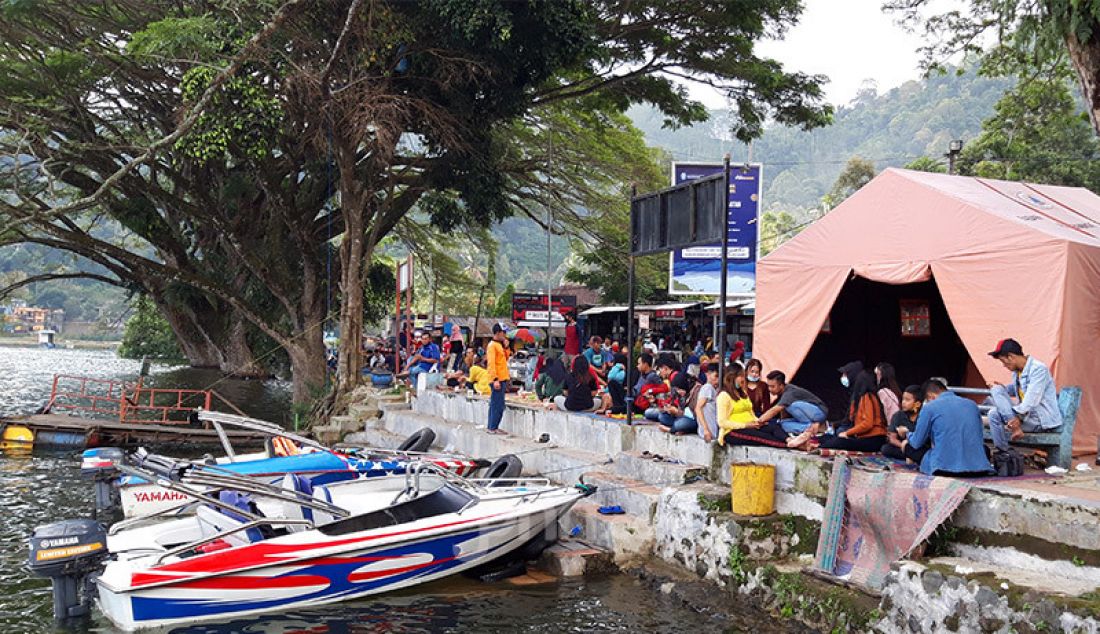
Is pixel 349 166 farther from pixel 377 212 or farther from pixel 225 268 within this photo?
pixel 225 268

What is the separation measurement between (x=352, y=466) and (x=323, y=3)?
11.3 m

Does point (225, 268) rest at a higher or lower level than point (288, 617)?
higher

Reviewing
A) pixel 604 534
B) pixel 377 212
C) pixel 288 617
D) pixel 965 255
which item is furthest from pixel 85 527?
pixel 377 212

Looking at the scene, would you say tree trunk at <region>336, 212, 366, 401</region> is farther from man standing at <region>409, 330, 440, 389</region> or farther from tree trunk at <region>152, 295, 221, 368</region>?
tree trunk at <region>152, 295, 221, 368</region>

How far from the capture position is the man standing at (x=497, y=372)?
15789 mm

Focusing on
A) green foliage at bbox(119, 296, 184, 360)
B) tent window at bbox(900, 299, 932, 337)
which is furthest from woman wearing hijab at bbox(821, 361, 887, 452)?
green foliage at bbox(119, 296, 184, 360)

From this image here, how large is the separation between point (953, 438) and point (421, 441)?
1116 centimetres

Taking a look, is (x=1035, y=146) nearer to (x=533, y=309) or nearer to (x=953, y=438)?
(x=533, y=309)

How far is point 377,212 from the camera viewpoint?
83.9ft

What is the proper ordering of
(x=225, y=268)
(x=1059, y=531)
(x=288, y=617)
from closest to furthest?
1. (x=1059, y=531)
2. (x=288, y=617)
3. (x=225, y=268)

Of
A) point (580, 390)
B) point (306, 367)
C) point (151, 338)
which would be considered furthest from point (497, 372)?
point (151, 338)

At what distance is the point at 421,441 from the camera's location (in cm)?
1753

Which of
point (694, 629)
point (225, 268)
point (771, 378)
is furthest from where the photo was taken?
point (225, 268)

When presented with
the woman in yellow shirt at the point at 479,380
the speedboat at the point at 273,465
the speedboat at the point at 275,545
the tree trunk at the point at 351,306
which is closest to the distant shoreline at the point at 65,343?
the tree trunk at the point at 351,306
